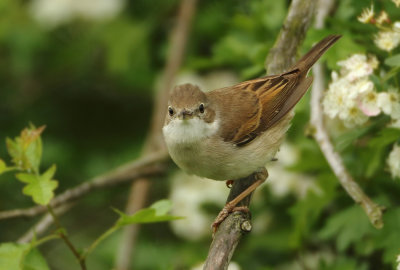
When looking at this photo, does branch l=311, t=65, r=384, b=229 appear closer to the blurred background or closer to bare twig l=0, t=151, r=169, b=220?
the blurred background

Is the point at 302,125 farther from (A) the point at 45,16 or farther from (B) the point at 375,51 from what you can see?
(A) the point at 45,16

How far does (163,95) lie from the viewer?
5254 millimetres

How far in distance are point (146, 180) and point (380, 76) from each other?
7.94 feet

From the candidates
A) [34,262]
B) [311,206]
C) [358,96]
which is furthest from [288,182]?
[34,262]

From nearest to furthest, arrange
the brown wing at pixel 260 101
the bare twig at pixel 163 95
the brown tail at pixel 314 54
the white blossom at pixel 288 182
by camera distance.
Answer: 1. the brown tail at pixel 314 54
2. the brown wing at pixel 260 101
3. the white blossom at pixel 288 182
4. the bare twig at pixel 163 95

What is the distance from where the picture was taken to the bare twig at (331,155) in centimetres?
304

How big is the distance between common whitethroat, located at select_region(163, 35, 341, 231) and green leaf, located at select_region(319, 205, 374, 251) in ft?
1.62

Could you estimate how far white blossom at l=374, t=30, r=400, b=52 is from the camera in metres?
A: 3.16

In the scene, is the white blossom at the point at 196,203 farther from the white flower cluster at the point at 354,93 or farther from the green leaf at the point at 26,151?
the green leaf at the point at 26,151

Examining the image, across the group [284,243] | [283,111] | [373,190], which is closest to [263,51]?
[283,111]

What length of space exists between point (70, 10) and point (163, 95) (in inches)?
48.4

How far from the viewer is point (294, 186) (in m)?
4.60

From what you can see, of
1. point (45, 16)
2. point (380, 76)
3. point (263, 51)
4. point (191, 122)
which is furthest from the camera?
point (45, 16)

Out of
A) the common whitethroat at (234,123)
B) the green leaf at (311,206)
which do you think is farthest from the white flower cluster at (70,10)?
the green leaf at (311,206)
